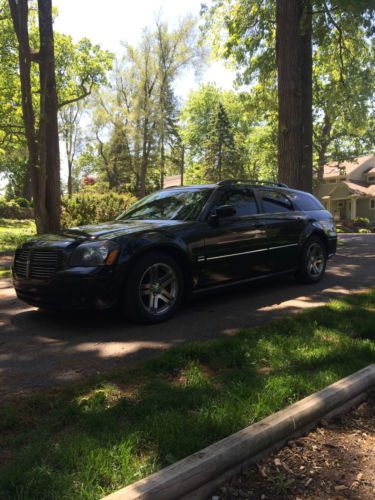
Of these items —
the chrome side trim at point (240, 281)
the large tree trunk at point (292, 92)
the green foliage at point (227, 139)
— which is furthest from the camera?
the green foliage at point (227, 139)

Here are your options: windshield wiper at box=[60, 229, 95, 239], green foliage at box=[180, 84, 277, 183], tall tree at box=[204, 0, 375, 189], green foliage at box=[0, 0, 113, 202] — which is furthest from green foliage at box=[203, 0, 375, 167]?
green foliage at box=[180, 84, 277, 183]

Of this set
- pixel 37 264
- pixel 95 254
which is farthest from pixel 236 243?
pixel 37 264

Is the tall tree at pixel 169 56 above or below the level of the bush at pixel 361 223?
above

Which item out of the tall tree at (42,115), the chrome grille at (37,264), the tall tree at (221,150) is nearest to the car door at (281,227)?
the chrome grille at (37,264)

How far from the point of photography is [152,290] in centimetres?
499

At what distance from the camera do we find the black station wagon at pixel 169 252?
4.66 metres

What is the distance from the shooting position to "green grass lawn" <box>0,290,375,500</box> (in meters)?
2.21

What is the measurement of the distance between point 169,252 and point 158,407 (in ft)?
A: 8.10

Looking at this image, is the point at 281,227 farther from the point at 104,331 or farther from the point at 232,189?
the point at 104,331

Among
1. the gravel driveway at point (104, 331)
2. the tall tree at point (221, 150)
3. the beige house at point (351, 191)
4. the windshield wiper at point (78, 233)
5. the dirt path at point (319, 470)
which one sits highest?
the tall tree at point (221, 150)

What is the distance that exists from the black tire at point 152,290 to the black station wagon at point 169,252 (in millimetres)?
11

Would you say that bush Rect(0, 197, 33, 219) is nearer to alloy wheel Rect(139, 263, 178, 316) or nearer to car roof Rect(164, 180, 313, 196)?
car roof Rect(164, 180, 313, 196)

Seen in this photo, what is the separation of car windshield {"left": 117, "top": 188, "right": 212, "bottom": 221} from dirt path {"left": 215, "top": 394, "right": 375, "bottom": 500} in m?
3.39

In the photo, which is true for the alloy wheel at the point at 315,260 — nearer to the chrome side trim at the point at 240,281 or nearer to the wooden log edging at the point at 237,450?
the chrome side trim at the point at 240,281
